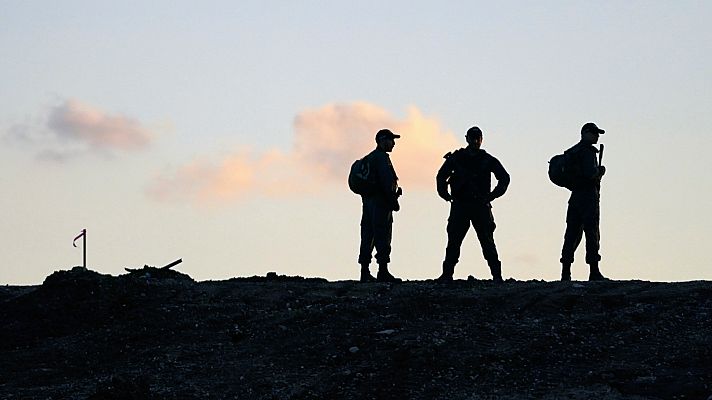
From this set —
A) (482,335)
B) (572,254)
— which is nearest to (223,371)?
(482,335)

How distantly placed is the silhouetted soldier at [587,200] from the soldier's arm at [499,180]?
1.17 m

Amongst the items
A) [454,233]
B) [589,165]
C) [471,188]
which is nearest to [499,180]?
[471,188]

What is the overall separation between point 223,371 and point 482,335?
323 cm

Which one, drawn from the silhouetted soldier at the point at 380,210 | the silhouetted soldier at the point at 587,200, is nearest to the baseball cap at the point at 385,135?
the silhouetted soldier at the point at 380,210

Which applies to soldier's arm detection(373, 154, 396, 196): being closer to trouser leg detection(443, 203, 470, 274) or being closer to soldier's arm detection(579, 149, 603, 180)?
trouser leg detection(443, 203, 470, 274)

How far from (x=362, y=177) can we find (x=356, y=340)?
4.97 meters

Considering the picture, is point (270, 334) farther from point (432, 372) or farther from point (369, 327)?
point (432, 372)

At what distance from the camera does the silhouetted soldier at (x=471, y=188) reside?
25.8 metres

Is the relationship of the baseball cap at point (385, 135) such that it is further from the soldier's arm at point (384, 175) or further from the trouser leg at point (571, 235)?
the trouser leg at point (571, 235)

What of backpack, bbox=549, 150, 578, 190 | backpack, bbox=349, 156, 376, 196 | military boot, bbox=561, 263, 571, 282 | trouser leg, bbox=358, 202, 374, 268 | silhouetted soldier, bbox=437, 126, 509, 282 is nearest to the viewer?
silhouetted soldier, bbox=437, 126, 509, 282

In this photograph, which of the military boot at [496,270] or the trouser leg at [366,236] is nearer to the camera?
the military boot at [496,270]

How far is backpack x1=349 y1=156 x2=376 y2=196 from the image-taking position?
26906 mm

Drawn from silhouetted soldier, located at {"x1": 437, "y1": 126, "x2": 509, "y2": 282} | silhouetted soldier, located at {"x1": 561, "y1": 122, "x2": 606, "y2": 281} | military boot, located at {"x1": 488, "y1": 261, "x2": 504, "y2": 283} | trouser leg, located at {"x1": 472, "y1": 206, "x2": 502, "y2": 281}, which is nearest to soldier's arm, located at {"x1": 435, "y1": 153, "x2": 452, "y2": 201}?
silhouetted soldier, located at {"x1": 437, "y1": 126, "x2": 509, "y2": 282}

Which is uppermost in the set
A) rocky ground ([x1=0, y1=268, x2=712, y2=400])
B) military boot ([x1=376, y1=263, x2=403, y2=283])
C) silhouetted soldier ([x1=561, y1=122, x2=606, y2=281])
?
silhouetted soldier ([x1=561, y1=122, x2=606, y2=281])
